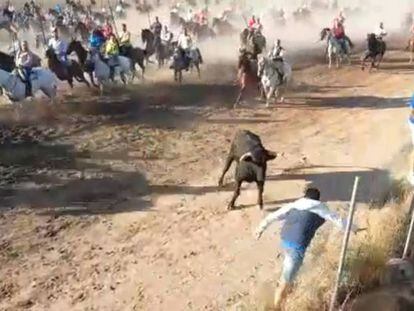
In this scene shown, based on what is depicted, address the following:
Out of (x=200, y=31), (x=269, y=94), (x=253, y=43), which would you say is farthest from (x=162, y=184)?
(x=200, y=31)

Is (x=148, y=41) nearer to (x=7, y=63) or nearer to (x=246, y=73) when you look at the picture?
(x=7, y=63)

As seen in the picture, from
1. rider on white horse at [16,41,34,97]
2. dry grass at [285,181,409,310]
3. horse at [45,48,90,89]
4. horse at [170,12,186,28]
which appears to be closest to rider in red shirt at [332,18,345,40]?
horse at [170,12,186,28]

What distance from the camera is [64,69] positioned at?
68.3ft

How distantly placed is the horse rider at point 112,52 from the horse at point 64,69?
85cm

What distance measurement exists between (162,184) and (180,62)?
9.54 m

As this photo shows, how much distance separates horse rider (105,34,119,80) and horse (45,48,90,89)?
847 millimetres

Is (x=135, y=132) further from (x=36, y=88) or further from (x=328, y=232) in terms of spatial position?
(x=328, y=232)

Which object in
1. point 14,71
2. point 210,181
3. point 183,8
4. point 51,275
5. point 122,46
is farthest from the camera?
point 183,8

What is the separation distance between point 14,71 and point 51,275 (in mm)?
9389

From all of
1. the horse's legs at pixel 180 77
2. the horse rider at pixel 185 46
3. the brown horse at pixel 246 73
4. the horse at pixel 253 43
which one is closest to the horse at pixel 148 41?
the horse rider at pixel 185 46

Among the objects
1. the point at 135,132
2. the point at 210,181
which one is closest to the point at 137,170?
the point at 210,181

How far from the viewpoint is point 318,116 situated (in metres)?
19.7

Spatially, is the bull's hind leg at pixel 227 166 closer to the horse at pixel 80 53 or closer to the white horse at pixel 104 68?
the white horse at pixel 104 68

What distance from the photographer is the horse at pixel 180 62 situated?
23297mm
